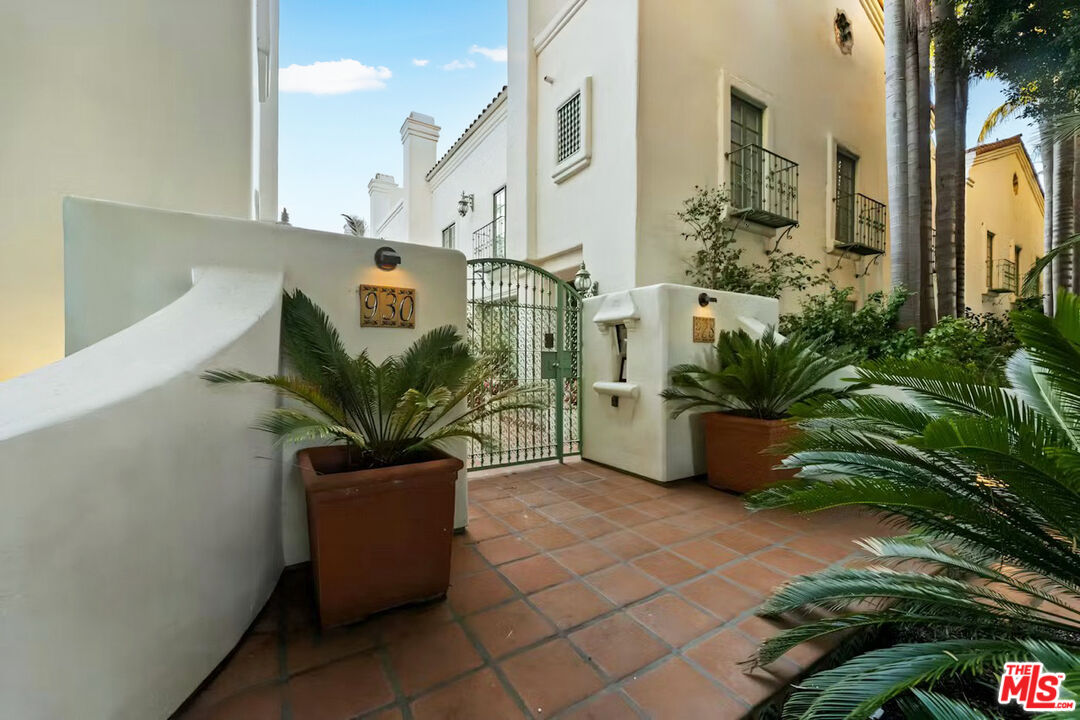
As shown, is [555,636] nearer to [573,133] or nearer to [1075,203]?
[573,133]

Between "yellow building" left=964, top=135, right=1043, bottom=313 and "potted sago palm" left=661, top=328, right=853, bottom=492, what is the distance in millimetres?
13737

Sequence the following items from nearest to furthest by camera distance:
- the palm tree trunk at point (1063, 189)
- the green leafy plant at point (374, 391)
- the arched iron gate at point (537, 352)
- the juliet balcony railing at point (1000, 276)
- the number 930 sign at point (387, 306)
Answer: the green leafy plant at point (374, 391), the number 930 sign at point (387, 306), the arched iron gate at point (537, 352), the palm tree trunk at point (1063, 189), the juliet balcony railing at point (1000, 276)

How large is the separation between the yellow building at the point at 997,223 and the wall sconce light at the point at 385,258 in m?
17.4

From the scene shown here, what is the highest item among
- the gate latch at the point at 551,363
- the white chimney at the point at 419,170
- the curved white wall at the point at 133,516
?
the white chimney at the point at 419,170

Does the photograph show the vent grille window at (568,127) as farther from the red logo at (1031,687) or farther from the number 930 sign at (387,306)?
the red logo at (1031,687)

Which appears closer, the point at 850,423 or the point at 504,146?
the point at 850,423

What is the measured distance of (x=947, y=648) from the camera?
4.55ft

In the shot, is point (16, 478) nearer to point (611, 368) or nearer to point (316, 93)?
point (611, 368)

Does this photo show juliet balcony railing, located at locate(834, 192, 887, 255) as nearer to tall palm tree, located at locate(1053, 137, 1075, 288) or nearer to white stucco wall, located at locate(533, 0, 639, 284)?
tall palm tree, located at locate(1053, 137, 1075, 288)

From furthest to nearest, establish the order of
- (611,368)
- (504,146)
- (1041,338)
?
→ (504,146) → (611,368) → (1041,338)

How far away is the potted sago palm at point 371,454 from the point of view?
6.95 feet

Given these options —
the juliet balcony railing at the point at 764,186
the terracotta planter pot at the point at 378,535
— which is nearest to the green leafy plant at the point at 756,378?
the terracotta planter pot at the point at 378,535

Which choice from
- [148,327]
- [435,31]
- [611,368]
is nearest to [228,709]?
[148,327]

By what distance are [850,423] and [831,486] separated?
51 cm
